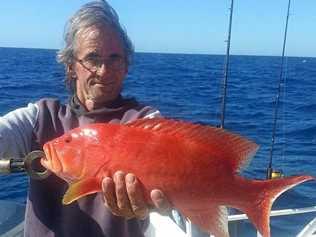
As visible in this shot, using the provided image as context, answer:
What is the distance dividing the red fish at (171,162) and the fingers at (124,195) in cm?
3

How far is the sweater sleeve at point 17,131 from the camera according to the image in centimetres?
234

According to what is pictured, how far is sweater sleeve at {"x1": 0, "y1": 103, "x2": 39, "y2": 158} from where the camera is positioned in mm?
2338

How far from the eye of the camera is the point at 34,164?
2219 millimetres

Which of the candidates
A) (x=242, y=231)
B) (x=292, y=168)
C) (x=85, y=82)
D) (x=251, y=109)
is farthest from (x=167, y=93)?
(x=85, y=82)

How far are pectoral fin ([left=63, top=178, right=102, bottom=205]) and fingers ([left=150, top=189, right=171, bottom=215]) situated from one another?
0.72 ft

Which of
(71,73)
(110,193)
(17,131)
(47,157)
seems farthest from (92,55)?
(110,193)

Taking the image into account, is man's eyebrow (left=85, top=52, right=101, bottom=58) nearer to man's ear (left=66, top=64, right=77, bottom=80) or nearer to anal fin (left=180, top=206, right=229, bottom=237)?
man's ear (left=66, top=64, right=77, bottom=80)

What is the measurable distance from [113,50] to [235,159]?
826mm

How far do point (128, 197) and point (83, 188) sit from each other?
0.21 meters

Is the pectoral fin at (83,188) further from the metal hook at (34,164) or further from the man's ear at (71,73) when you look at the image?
the man's ear at (71,73)

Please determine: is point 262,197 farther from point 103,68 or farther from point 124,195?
point 103,68

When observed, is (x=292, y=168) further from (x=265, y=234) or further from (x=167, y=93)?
(x=167, y=93)

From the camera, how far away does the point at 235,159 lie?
6.79ft

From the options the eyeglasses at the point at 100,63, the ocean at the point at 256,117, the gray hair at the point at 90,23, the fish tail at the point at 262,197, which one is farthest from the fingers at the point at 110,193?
the ocean at the point at 256,117
